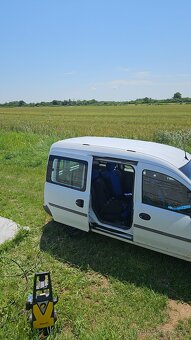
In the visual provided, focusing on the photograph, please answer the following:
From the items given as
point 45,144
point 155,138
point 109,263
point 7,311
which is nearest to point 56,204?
point 109,263

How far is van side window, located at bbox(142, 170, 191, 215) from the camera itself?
14.3 feet

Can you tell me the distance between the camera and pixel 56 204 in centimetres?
568

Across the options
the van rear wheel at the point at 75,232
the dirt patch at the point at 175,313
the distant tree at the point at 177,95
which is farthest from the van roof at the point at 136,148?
the distant tree at the point at 177,95

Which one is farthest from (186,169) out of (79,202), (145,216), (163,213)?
(79,202)

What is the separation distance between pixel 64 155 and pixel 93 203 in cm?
103

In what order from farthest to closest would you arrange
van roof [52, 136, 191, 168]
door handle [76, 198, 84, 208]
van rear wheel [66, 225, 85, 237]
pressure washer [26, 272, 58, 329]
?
van rear wheel [66, 225, 85, 237] < door handle [76, 198, 84, 208] < van roof [52, 136, 191, 168] < pressure washer [26, 272, 58, 329]

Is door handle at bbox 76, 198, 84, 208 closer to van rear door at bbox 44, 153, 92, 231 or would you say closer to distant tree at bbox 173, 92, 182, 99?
van rear door at bbox 44, 153, 92, 231

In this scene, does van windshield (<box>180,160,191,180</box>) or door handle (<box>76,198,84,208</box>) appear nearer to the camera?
van windshield (<box>180,160,191,180</box>)

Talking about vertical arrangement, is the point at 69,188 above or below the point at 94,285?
above

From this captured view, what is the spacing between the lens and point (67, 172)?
5.57 m

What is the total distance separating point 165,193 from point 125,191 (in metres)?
1.34

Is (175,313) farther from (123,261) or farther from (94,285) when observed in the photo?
(123,261)

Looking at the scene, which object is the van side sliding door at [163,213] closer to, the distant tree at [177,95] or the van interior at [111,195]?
the van interior at [111,195]

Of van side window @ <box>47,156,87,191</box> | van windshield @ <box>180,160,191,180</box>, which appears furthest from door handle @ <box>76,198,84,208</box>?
van windshield @ <box>180,160,191,180</box>
